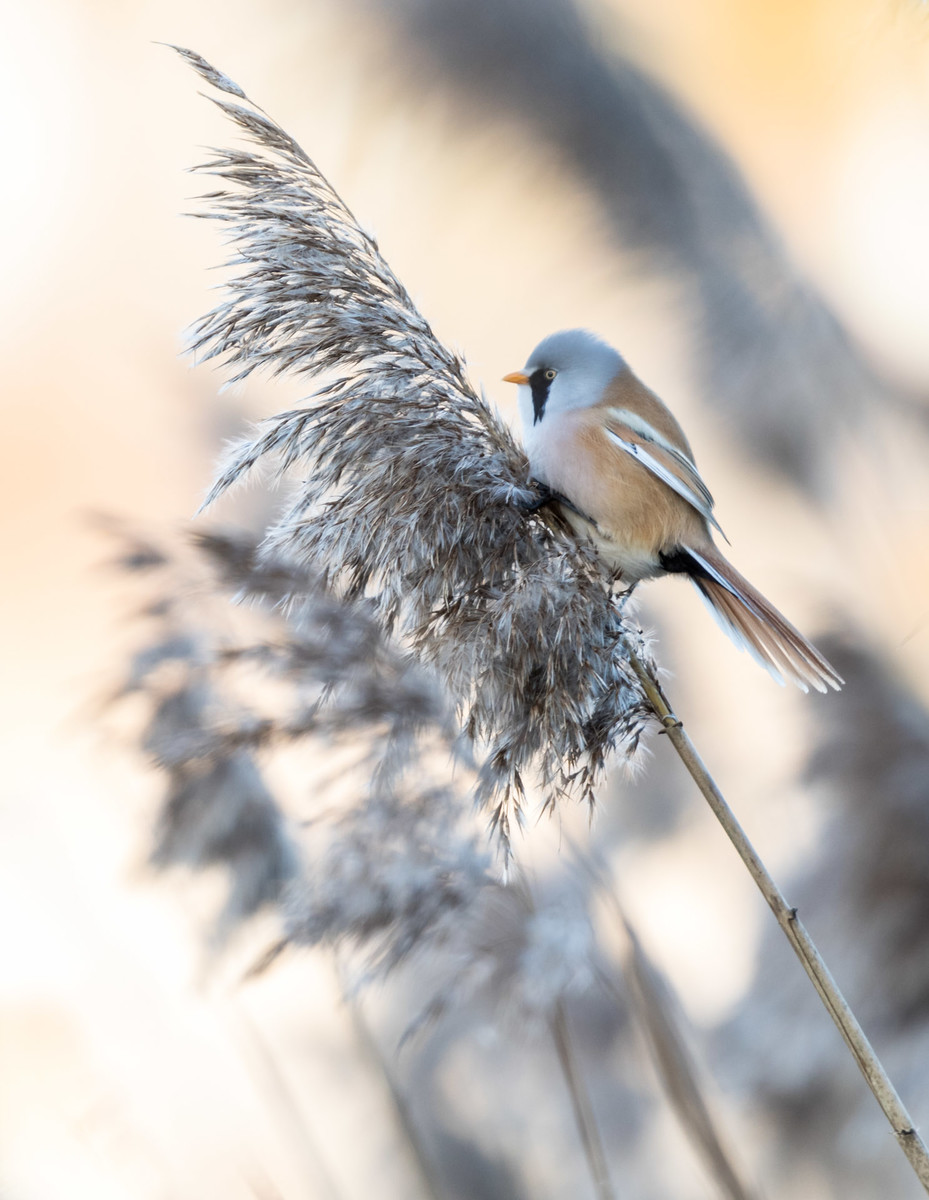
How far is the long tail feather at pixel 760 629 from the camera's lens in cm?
73

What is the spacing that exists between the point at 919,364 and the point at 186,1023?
204 cm

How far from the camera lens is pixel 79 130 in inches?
74.2

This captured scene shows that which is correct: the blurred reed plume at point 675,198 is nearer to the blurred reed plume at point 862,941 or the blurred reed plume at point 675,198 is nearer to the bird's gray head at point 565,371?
the blurred reed plume at point 862,941

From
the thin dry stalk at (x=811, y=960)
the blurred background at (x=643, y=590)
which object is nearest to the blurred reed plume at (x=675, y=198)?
the blurred background at (x=643, y=590)

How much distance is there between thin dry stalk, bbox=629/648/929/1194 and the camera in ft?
1.92

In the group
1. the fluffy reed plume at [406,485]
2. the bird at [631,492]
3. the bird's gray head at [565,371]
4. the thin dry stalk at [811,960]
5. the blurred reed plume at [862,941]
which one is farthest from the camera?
the blurred reed plume at [862,941]

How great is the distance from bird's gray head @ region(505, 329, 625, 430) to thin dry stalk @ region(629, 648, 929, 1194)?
37 centimetres

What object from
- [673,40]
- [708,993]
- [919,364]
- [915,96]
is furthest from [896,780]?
[673,40]

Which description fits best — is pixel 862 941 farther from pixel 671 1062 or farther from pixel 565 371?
pixel 565 371

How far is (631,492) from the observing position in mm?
868

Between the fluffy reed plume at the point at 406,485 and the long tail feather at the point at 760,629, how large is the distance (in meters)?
0.13

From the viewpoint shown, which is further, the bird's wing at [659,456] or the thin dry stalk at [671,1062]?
the thin dry stalk at [671,1062]

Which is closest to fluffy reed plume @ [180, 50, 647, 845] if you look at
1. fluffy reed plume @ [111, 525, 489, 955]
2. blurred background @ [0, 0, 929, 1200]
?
fluffy reed plume @ [111, 525, 489, 955]

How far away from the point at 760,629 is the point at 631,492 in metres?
0.20
